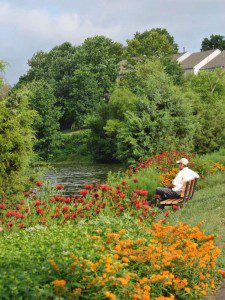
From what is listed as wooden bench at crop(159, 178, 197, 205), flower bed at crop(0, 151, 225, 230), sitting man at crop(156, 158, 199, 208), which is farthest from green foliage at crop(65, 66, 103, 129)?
wooden bench at crop(159, 178, 197, 205)

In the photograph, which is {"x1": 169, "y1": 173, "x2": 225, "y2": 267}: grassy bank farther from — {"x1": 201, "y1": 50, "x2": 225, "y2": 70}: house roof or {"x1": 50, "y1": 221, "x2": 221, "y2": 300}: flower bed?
{"x1": 201, "y1": 50, "x2": 225, "y2": 70}: house roof

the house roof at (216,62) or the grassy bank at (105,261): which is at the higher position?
the house roof at (216,62)

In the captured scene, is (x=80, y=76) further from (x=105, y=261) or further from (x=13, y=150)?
(x=105, y=261)

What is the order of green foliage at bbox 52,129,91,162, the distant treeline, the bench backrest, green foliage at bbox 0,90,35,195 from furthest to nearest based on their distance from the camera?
green foliage at bbox 52,129,91,162, the distant treeline, green foliage at bbox 0,90,35,195, the bench backrest

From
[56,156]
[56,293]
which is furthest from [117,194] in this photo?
[56,156]

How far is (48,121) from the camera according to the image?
5256 cm

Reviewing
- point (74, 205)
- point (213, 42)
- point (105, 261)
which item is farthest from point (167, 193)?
point (213, 42)

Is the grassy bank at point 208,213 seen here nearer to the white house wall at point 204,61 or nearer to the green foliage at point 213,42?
the white house wall at point 204,61

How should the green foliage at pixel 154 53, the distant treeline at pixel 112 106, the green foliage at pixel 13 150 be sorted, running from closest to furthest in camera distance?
the green foliage at pixel 13 150 → the distant treeline at pixel 112 106 → the green foliage at pixel 154 53

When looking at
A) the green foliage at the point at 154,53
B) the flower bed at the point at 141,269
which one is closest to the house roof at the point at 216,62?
the green foliage at the point at 154,53

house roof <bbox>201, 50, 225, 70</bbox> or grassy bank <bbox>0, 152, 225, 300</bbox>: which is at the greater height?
house roof <bbox>201, 50, 225, 70</bbox>

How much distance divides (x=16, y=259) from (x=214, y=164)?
14.4 meters

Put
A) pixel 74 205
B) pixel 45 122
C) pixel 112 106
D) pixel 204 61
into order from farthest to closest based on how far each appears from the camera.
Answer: pixel 204 61 < pixel 45 122 < pixel 112 106 < pixel 74 205

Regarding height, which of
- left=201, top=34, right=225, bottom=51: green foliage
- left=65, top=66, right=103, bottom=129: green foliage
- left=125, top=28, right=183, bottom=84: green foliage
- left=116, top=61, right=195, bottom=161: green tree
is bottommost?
left=116, top=61, right=195, bottom=161: green tree
